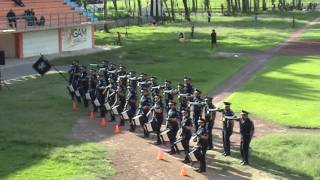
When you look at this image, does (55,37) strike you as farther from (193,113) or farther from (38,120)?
(193,113)

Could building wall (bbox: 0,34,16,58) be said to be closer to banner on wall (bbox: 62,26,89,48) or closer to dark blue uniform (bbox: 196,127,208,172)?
banner on wall (bbox: 62,26,89,48)

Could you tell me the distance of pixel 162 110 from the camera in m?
21.2

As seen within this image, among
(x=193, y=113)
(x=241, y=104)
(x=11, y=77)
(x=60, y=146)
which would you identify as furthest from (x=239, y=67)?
(x=60, y=146)

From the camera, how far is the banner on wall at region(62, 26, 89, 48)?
49438 mm

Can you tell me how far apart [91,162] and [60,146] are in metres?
2.14

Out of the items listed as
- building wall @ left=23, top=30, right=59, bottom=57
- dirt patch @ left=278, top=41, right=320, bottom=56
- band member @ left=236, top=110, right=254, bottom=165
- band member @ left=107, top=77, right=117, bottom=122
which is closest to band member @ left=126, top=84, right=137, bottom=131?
band member @ left=107, top=77, right=117, bottom=122

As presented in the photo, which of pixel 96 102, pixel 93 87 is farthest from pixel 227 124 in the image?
pixel 93 87

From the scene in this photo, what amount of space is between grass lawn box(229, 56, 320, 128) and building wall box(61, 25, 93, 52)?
17.6 m

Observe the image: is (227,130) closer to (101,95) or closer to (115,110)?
(115,110)

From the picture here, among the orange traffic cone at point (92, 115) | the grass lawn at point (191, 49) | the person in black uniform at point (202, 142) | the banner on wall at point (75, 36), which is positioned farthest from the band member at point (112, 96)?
the banner on wall at point (75, 36)

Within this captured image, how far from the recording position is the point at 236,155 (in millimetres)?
19938

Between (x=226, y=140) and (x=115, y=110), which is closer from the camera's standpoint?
(x=226, y=140)

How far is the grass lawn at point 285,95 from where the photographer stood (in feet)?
83.1

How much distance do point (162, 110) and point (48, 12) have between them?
31250 millimetres
